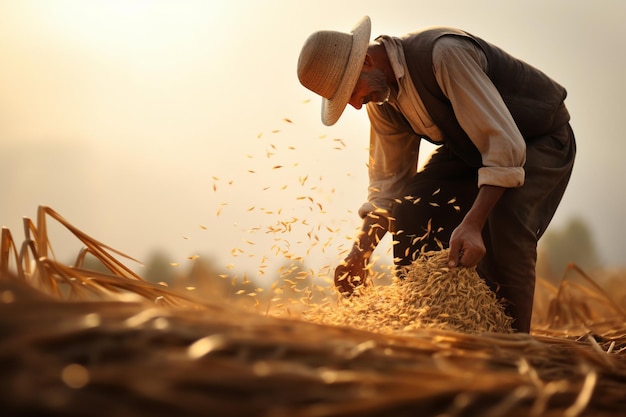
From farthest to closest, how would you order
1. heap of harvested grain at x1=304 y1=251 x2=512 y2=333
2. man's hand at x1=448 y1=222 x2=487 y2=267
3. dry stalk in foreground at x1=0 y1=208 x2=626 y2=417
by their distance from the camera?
man's hand at x1=448 y1=222 x2=487 y2=267 → heap of harvested grain at x1=304 y1=251 x2=512 y2=333 → dry stalk in foreground at x1=0 y1=208 x2=626 y2=417

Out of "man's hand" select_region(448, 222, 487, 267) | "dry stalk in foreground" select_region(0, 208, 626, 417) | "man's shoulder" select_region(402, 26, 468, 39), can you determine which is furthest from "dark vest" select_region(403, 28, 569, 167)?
"dry stalk in foreground" select_region(0, 208, 626, 417)

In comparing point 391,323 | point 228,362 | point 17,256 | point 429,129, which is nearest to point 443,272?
point 391,323

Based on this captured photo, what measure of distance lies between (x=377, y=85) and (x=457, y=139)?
44 centimetres

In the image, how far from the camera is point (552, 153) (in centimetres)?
345

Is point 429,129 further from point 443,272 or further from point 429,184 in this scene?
point 443,272

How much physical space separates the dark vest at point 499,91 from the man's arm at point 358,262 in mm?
620

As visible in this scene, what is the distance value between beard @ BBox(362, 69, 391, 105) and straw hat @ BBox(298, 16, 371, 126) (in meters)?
0.07

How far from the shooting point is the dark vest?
3092 mm

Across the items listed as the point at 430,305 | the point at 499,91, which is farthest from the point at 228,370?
the point at 499,91

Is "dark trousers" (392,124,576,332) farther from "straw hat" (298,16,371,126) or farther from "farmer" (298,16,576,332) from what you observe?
"straw hat" (298,16,371,126)

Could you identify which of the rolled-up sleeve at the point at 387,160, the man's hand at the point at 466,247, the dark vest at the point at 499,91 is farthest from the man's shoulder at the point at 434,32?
the man's hand at the point at 466,247

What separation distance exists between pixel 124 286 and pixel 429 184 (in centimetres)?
209

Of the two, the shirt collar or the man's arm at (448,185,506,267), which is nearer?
the man's arm at (448,185,506,267)

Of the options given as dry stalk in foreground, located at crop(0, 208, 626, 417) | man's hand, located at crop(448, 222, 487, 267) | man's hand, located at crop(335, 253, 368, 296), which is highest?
dry stalk in foreground, located at crop(0, 208, 626, 417)
